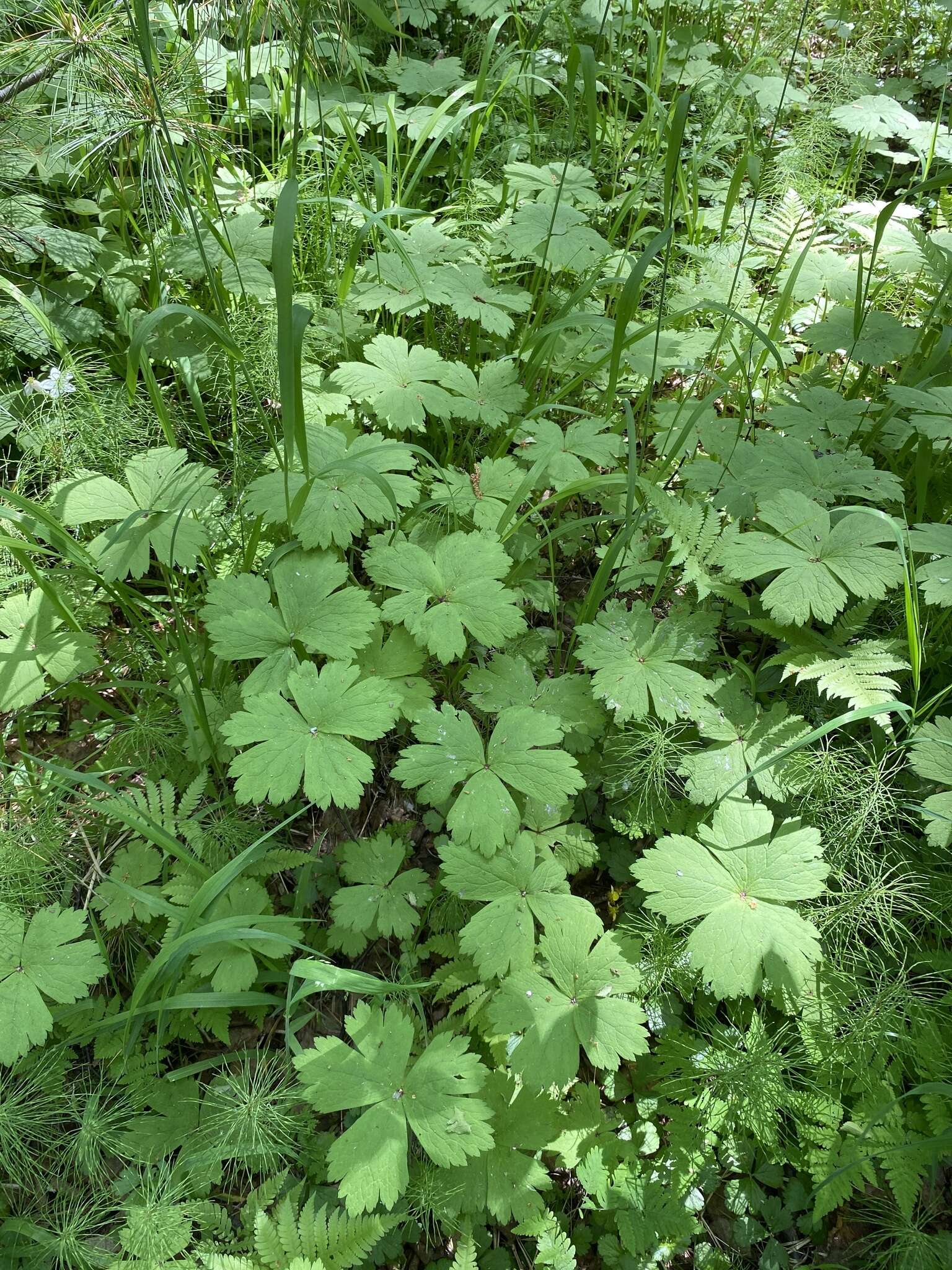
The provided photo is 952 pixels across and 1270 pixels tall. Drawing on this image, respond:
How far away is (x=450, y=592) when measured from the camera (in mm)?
1854

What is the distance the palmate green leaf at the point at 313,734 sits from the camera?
1.56 meters

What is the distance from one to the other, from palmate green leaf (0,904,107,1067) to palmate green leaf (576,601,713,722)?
4.14 feet

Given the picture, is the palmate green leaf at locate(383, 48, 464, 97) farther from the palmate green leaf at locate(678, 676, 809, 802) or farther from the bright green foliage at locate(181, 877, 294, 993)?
the bright green foliage at locate(181, 877, 294, 993)

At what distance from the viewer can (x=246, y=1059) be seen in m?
1.64

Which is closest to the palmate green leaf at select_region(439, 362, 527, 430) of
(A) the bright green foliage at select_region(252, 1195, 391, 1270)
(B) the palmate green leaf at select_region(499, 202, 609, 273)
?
(B) the palmate green leaf at select_region(499, 202, 609, 273)

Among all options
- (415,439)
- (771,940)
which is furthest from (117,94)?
(771,940)

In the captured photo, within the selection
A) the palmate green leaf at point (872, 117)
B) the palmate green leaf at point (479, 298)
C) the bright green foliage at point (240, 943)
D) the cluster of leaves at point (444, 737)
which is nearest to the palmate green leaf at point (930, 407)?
the cluster of leaves at point (444, 737)

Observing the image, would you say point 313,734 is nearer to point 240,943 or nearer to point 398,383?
point 240,943

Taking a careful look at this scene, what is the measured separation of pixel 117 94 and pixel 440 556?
170 centimetres

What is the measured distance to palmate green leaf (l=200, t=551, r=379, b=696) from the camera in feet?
5.74

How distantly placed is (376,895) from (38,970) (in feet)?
2.34

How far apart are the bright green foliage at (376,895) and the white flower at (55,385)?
1579 mm

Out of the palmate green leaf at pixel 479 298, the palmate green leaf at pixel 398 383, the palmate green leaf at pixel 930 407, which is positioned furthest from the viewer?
the palmate green leaf at pixel 479 298

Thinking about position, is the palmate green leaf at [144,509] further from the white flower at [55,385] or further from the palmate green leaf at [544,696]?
the palmate green leaf at [544,696]
